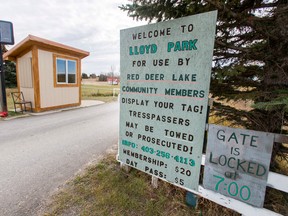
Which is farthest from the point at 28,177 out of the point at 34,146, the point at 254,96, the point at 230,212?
the point at 254,96

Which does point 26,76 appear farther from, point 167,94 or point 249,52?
point 249,52

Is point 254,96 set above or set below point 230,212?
above

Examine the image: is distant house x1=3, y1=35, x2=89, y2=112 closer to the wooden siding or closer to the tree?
the wooden siding

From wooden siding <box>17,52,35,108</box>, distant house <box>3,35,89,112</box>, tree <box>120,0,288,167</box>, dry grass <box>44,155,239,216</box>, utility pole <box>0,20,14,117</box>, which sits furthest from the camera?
wooden siding <box>17,52,35,108</box>

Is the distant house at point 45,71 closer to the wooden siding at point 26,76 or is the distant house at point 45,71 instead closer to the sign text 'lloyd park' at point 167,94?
the wooden siding at point 26,76

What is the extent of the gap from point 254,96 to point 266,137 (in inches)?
17.1

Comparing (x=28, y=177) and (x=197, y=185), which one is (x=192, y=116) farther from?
(x=28, y=177)

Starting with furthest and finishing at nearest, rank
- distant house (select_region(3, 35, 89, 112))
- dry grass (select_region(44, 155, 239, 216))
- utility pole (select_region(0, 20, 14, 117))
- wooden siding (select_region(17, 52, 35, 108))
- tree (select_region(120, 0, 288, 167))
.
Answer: wooden siding (select_region(17, 52, 35, 108)), distant house (select_region(3, 35, 89, 112)), utility pole (select_region(0, 20, 14, 117)), dry grass (select_region(44, 155, 239, 216)), tree (select_region(120, 0, 288, 167))

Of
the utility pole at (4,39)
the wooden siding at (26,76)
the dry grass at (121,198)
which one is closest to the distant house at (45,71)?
the wooden siding at (26,76)

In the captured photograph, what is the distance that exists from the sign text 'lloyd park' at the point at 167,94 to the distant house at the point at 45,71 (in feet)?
21.9

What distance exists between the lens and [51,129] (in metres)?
5.04

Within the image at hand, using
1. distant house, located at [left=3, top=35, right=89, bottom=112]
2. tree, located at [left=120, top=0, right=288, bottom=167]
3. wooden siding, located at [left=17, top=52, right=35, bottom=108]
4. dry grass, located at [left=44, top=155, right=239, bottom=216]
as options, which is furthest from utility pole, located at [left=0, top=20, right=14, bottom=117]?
tree, located at [left=120, top=0, right=288, bottom=167]

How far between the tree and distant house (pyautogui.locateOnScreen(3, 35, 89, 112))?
6.79 m

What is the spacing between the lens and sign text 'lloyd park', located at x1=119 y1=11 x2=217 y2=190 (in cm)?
164
